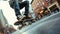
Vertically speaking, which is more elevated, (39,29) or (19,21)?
(39,29)

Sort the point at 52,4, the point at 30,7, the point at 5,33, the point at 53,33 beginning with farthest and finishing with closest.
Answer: the point at 30,7, the point at 52,4, the point at 5,33, the point at 53,33

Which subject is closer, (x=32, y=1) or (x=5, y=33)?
(x=5, y=33)

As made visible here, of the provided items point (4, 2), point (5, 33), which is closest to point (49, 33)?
point (5, 33)

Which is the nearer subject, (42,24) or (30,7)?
(42,24)

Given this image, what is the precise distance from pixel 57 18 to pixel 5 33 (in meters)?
0.26

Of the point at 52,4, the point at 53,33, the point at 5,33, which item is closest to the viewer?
the point at 53,33

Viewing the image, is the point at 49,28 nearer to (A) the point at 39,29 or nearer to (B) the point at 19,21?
(A) the point at 39,29

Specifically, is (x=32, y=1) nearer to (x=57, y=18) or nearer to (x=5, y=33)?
(x=5, y=33)

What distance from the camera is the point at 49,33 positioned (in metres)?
0.39

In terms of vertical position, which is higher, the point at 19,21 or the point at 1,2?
the point at 1,2

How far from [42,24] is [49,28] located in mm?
40

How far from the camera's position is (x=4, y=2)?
1299mm

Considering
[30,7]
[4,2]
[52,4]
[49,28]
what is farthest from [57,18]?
[4,2]

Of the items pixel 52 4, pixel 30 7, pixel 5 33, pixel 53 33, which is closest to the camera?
pixel 53 33
